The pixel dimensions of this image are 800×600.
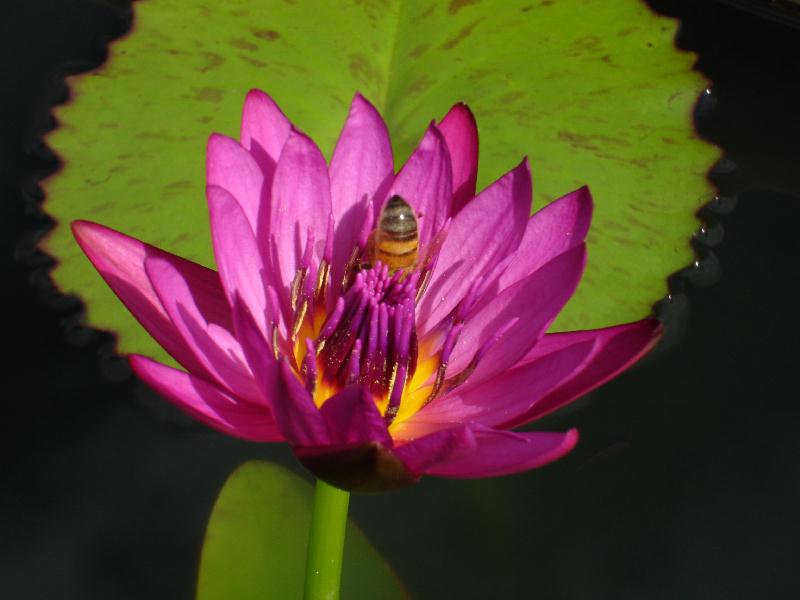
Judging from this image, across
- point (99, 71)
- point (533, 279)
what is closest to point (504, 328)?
point (533, 279)

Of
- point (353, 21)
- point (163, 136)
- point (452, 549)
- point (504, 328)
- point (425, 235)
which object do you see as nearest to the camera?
point (504, 328)

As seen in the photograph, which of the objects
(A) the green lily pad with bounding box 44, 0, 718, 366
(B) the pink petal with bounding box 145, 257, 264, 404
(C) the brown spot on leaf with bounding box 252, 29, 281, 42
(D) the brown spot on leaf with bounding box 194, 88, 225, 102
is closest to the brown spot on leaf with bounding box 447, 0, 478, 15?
(A) the green lily pad with bounding box 44, 0, 718, 366

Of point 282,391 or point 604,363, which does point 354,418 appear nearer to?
point 282,391

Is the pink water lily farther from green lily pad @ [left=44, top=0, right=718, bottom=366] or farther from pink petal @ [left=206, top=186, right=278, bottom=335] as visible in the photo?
green lily pad @ [left=44, top=0, right=718, bottom=366]

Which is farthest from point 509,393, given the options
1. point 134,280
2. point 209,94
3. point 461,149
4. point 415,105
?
point 209,94

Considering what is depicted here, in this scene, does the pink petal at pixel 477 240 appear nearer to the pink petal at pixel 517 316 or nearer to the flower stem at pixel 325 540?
the pink petal at pixel 517 316

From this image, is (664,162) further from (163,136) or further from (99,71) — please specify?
(99,71)
